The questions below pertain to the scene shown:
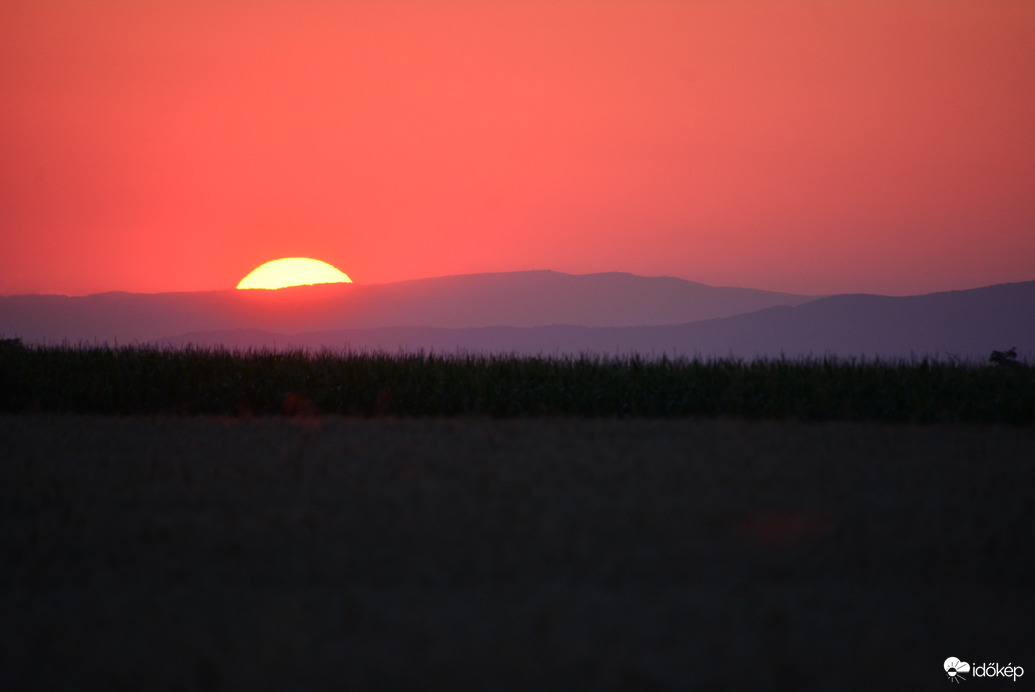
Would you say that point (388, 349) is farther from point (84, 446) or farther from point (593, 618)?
point (593, 618)

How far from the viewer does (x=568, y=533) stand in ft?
27.8

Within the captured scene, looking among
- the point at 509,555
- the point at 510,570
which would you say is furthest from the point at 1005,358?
the point at 510,570

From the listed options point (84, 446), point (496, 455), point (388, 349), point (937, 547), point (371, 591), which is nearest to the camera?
point (371, 591)

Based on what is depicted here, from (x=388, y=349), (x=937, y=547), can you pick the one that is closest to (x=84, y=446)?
(x=388, y=349)

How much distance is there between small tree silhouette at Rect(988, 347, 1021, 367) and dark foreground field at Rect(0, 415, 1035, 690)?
1216 centimetres

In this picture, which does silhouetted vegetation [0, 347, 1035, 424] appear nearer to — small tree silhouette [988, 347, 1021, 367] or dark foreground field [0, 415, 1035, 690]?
small tree silhouette [988, 347, 1021, 367]

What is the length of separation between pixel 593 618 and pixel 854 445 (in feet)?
34.5

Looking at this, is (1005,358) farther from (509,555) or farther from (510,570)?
(510,570)

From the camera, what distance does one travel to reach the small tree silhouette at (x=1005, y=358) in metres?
24.2

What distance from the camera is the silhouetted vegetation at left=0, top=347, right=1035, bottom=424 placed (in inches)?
830

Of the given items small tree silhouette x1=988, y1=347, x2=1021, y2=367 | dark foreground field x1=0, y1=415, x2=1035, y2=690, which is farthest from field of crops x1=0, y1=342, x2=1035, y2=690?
small tree silhouette x1=988, y1=347, x2=1021, y2=367

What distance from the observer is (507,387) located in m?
22.1

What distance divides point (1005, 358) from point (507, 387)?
47.2ft

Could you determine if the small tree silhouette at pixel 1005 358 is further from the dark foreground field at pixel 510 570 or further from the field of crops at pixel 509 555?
the dark foreground field at pixel 510 570
